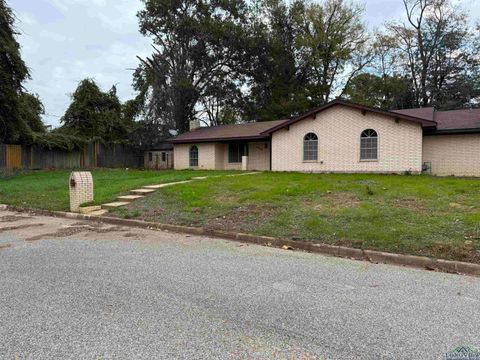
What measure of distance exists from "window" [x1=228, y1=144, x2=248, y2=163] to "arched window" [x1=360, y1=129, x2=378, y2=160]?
8414mm

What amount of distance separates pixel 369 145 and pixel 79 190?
13.7m

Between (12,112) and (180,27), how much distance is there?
55.0 feet

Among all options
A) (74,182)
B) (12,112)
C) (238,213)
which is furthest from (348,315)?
(12,112)

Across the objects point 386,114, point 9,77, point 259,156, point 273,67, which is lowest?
point 259,156

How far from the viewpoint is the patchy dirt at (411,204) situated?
8227 millimetres

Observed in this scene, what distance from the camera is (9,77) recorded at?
20.2 metres

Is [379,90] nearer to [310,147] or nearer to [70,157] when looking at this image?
[310,147]

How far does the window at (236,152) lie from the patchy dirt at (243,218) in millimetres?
15339

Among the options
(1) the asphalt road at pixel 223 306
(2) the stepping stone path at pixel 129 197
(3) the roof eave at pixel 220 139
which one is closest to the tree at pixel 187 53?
(3) the roof eave at pixel 220 139

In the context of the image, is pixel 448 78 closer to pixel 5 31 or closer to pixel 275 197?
pixel 275 197

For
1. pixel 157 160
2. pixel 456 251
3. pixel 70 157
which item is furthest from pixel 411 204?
pixel 157 160

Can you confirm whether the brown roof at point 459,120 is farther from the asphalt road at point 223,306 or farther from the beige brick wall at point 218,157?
the asphalt road at point 223,306

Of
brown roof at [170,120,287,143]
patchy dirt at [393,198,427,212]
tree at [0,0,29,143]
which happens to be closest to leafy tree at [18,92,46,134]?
tree at [0,0,29,143]

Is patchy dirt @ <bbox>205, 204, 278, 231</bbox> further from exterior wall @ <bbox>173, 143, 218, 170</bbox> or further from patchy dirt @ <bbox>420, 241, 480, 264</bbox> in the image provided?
exterior wall @ <bbox>173, 143, 218, 170</bbox>
